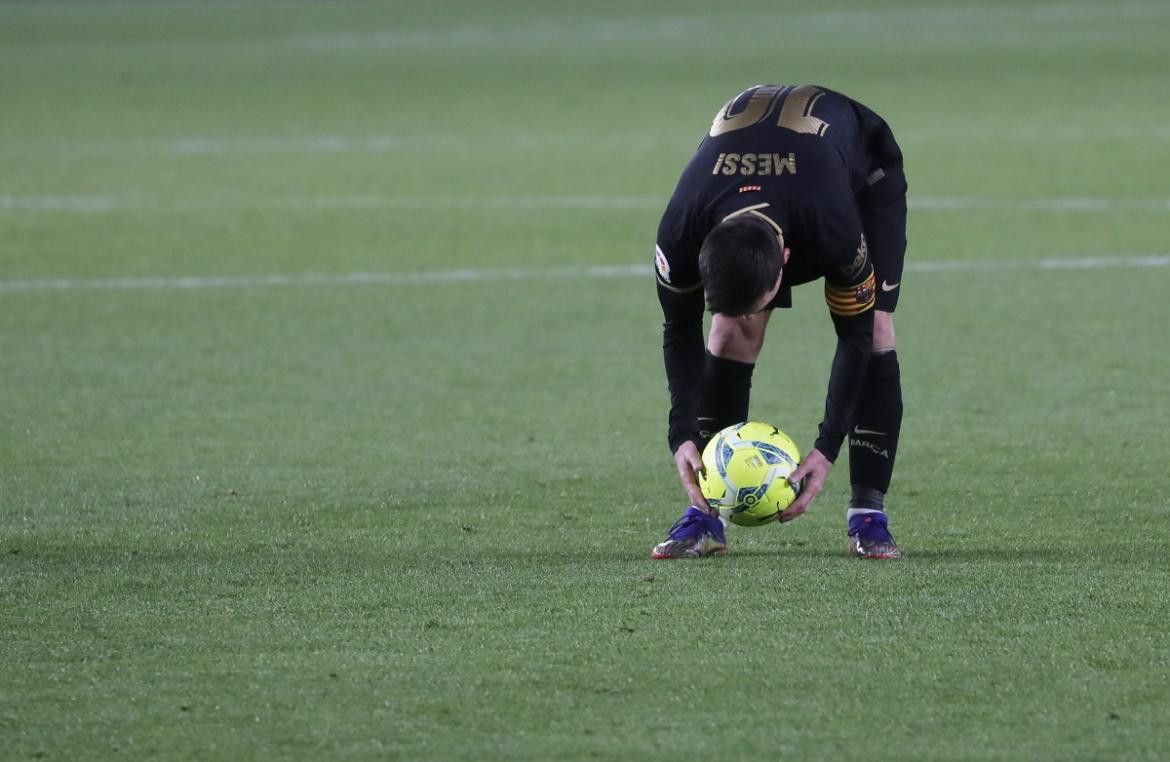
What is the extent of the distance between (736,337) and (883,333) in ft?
1.53

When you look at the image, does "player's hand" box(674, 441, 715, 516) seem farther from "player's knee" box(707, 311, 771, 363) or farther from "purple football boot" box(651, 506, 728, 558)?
"player's knee" box(707, 311, 771, 363)

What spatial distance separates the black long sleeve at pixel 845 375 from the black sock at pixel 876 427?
46 centimetres

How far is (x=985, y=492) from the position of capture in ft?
23.8

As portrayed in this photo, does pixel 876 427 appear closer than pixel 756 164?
No

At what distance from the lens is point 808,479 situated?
578cm

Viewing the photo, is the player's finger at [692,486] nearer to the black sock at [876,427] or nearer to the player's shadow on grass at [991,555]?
the player's shadow on grass at [991,555]

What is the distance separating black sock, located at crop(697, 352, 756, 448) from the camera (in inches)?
254

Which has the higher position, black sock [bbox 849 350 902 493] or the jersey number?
the jersey number

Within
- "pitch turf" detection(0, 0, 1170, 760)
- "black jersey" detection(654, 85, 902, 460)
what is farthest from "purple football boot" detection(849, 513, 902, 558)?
"black jersey" detection(654, 85, 902, 460)

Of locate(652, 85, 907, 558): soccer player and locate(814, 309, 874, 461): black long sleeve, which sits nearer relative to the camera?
locate(652, 85, 907, 558): soccer player

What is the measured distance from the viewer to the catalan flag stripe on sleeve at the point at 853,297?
5.69 m

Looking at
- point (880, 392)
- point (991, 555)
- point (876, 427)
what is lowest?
point (991, 555)

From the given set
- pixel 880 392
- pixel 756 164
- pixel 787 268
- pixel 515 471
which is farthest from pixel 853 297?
pixel 515 471

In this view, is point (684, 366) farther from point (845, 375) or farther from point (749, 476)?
point (845, 375)
